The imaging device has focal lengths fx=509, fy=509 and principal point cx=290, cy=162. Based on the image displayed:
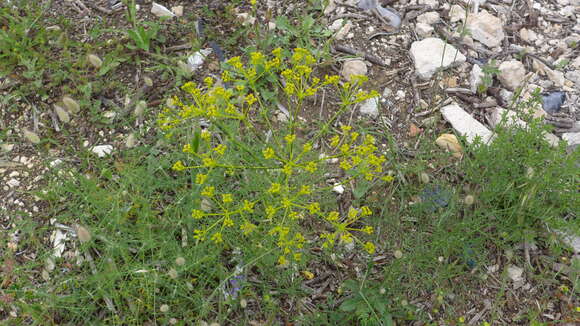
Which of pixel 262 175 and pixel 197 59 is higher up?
pixel 197 59

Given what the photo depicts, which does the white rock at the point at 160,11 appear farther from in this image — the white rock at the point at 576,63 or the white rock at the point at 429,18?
the white rock at the point at 576,63

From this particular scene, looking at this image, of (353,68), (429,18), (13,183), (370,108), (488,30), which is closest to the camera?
(13,183)

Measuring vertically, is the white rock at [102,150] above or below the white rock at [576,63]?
below

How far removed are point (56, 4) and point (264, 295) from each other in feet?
9.84

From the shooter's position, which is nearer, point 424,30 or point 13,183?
point 13,183

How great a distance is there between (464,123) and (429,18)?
3.39 ft

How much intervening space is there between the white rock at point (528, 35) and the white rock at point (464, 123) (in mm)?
936

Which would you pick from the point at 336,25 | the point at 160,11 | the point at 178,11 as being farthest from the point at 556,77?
the point at 160,11

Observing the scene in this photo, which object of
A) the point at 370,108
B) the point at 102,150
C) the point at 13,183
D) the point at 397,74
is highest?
the point at 397,74

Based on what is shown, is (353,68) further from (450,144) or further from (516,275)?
(516,275)

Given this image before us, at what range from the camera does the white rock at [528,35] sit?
4.06 metres

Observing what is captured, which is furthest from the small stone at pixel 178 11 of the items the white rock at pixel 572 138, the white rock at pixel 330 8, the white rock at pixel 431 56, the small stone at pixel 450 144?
the white rock at pixel 572 138

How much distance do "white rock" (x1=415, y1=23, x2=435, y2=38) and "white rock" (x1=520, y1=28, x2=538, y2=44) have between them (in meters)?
0.72

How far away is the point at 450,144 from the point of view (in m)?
3.52
